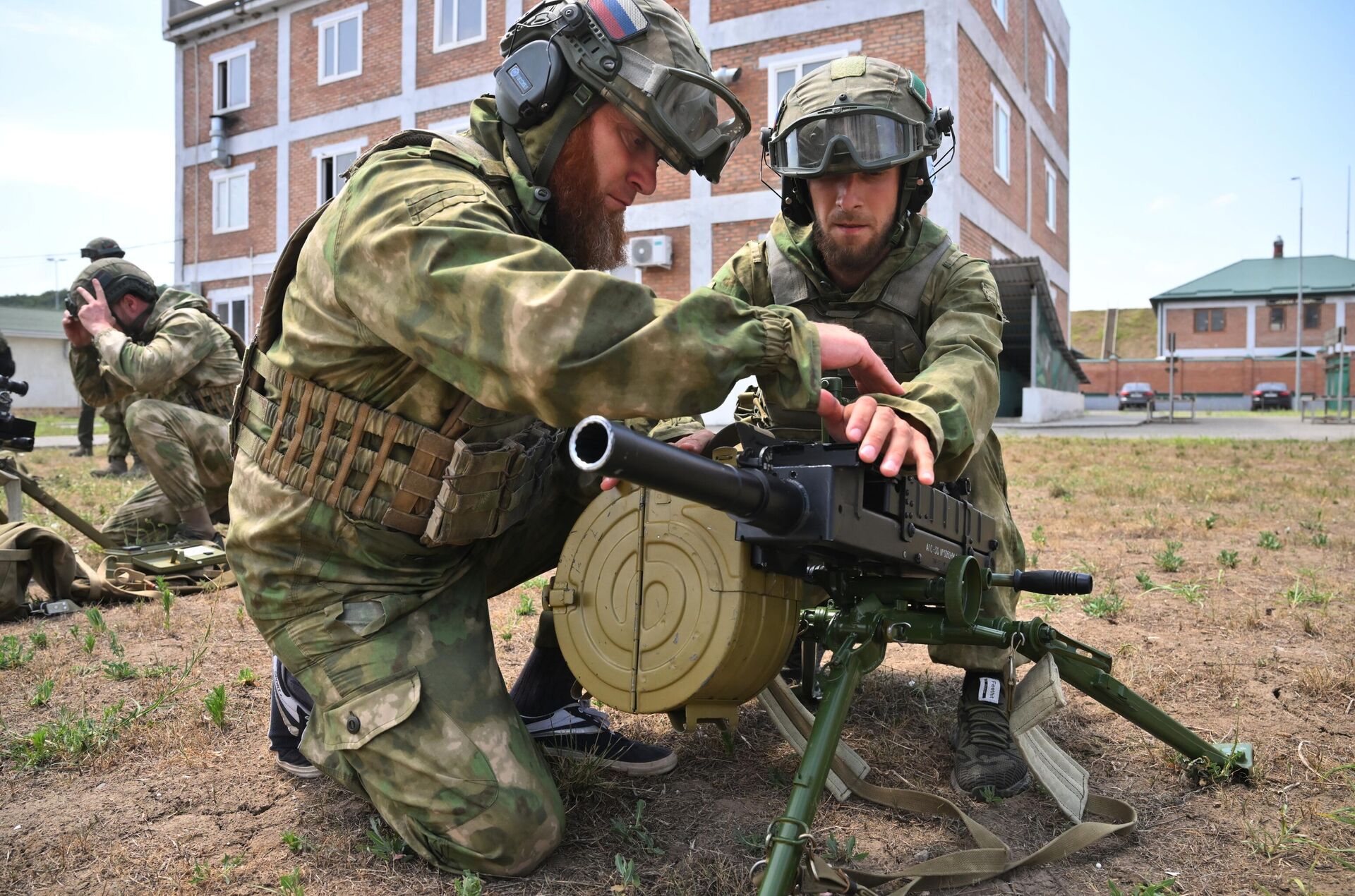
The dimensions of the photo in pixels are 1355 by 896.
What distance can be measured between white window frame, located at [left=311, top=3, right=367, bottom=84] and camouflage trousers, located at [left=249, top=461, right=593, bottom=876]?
2633 cm

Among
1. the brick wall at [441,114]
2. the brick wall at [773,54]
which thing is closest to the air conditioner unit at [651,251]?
the brick wall at [773,54]

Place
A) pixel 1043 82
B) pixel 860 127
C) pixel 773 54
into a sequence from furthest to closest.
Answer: pixel 1043 82 → pixel 773 54 → pixel 860 127

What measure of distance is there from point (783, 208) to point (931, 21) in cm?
1747

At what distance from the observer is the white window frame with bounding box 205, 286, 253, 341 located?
28469 millimetres

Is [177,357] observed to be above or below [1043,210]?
below

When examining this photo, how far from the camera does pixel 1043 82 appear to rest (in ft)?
97.3

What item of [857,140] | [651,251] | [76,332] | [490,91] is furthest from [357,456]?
[490,91]

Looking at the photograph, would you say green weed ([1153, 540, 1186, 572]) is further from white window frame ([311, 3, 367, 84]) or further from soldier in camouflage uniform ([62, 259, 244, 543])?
white window frame ([311, 3, 367, 84])

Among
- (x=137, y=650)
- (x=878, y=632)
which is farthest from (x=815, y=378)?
(x=137, y=650)

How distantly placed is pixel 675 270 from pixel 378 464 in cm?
→ 1960

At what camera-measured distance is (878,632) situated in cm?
272

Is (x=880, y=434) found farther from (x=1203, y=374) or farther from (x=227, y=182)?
(x=1203, y=374)

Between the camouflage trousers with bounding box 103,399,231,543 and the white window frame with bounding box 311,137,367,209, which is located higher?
the white window frame with bounding box 311,137,367,209

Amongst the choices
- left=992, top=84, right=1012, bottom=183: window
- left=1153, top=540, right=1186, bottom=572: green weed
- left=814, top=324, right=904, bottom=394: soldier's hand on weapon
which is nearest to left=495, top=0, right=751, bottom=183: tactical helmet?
left=814, top=324, right=904, bottom=394: soldier's hand on weapon
